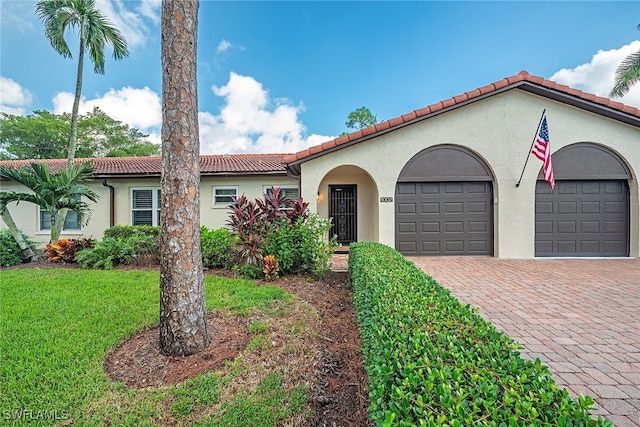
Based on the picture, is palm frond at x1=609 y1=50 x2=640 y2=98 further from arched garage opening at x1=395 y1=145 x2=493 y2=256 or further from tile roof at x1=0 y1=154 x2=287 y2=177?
tile roof at x1=0 y1=154 x2=287 y2=177

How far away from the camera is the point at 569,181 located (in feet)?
26.5

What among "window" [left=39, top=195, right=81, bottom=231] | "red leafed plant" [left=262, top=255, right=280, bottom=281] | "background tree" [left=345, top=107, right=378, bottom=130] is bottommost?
"red leafed plant" [left=262, top=255, right=280, bottom=281]

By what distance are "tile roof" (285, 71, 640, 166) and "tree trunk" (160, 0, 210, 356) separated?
17.9 ft

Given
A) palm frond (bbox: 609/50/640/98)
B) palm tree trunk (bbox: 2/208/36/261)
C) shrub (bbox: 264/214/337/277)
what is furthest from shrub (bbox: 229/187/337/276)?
palm frond (bbox: 609/50/640/98)

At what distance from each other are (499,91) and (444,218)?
3.99m

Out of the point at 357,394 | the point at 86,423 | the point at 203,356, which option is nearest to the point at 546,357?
the point at 357,394

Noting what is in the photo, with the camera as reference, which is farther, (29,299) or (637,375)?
(29,299)

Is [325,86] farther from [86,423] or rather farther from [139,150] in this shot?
[139,150]

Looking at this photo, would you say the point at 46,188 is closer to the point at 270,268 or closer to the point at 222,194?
the point at 222,194

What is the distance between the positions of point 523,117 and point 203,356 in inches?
392

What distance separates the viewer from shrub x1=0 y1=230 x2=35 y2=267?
23.5 feet

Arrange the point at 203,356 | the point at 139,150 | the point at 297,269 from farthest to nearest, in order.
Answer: the point at 139,150 → the point at 297,269 → the point at 203,356

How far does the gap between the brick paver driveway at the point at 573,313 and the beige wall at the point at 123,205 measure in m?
7.46

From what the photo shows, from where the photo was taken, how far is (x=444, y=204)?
330 inches
